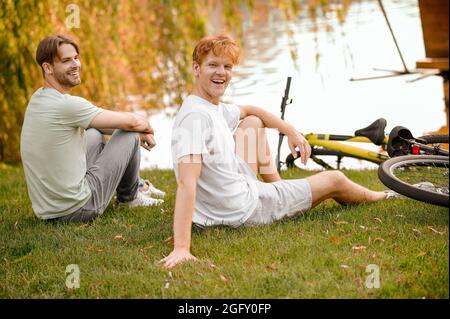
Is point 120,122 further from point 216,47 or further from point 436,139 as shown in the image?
point 436,139

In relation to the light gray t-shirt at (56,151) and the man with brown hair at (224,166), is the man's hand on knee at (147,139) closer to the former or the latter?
the light gray t-shirt at (56,151)

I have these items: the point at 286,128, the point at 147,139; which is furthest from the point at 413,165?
the point at 147,139

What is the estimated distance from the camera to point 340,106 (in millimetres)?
9594

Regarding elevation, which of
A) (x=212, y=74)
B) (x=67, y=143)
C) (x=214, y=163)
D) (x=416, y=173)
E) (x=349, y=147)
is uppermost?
(x=212, y=74)

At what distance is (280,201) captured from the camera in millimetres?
4133

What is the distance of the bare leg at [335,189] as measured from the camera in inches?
165

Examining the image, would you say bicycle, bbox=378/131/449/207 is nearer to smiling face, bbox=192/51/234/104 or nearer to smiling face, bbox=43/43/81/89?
smiling face, bbox=192/51/234/104

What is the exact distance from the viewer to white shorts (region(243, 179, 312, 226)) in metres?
4.09

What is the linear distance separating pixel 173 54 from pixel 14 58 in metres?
1.68

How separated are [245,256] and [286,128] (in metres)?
0.87

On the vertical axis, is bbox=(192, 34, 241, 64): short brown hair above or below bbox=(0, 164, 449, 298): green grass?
above

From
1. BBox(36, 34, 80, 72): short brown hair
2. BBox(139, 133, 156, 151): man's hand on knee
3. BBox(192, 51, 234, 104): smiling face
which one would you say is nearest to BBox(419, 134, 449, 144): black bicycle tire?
BBox(192, 51, 234, 104): smiling face
